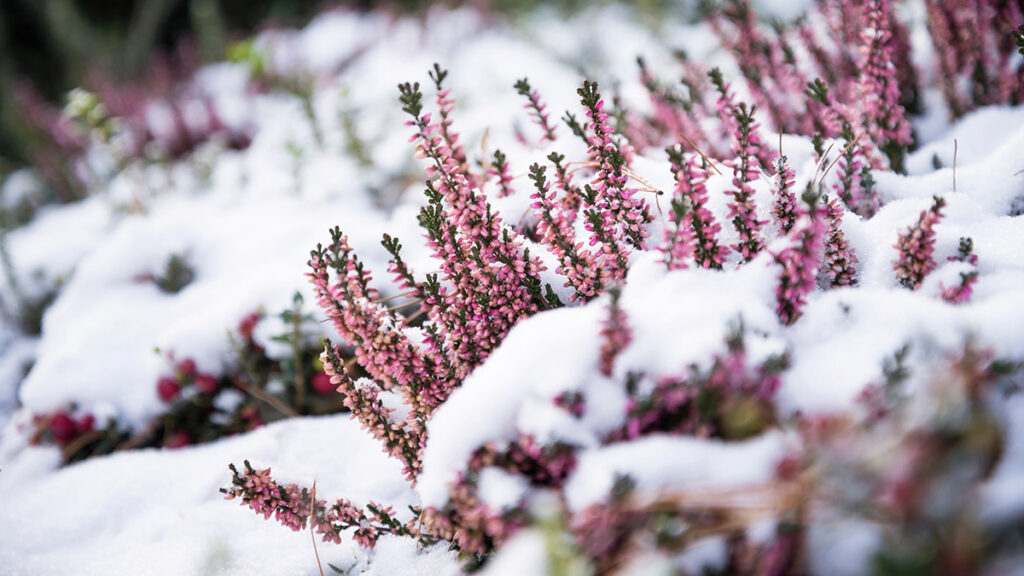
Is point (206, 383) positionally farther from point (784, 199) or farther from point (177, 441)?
point (784, 199)

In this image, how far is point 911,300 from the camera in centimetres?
116

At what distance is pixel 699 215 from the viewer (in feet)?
3.87

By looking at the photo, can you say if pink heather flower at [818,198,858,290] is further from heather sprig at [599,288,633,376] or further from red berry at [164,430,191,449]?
red berry at [164,430,191,449]

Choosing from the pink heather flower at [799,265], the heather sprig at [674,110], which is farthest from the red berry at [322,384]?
the heather sprig at [674,110]

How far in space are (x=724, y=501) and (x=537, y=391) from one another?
365 millimetres

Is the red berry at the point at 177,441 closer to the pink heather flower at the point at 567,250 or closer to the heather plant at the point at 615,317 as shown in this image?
the heather plant at the point at 615,317

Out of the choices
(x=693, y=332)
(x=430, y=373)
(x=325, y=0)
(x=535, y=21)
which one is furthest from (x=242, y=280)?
(x=325, y=0)

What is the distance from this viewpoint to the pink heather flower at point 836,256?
1348 millimetres

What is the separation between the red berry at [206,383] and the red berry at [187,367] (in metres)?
0.03

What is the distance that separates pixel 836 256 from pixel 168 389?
2.28 meters

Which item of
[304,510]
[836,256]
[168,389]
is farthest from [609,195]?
[168,389]

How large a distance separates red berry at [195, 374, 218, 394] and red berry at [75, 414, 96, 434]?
459 millimetres

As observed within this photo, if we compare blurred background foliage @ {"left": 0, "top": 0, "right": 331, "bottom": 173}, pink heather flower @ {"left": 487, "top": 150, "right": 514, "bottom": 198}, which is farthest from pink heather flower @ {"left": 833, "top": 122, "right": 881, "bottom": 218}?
blurred background foliage @ {"left": 0, "top": 0, "right": 331, "bottom": 173}

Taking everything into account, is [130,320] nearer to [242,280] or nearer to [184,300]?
[184,300]
